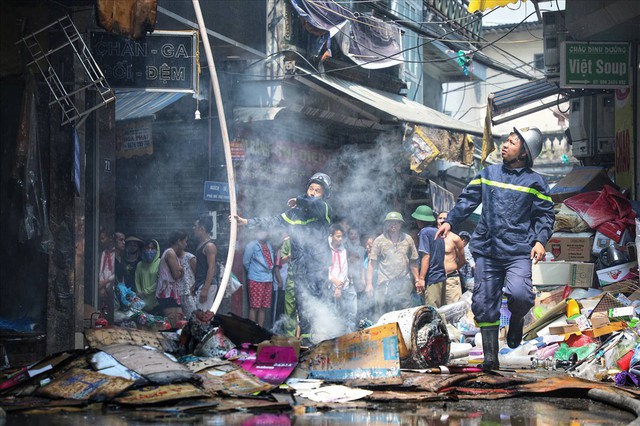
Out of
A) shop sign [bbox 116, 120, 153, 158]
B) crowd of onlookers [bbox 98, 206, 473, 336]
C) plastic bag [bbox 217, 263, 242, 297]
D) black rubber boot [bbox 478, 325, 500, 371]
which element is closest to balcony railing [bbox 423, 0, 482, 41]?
shop sign [bbox 116, 120, 153, 158]

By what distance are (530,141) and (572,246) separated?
203 inches

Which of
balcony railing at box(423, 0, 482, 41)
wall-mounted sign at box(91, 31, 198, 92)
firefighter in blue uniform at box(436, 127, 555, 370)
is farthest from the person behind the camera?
balcony railing at box(423, 0, 482, 41)

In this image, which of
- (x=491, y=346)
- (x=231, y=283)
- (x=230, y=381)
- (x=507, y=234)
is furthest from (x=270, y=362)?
(x=231, y=283)

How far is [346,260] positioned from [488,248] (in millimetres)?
4756

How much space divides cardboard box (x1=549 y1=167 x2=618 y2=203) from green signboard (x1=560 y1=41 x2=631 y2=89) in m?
1.69

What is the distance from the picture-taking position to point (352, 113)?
1892 centimetres

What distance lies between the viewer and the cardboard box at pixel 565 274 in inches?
504

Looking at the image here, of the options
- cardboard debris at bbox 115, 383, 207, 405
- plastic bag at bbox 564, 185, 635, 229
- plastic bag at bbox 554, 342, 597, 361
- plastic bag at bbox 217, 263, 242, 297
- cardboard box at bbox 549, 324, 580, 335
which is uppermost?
plastic bag at bbox 564, 185, 635, 229

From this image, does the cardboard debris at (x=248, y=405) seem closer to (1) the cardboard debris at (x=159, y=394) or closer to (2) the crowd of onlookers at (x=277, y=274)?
(1) the cardboard debris at (x=159, y=394)

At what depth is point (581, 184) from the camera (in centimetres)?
1455

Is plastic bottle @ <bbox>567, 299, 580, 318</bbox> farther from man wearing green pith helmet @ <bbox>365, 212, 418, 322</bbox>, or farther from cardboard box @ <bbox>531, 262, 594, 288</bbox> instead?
man wearing green pith helmet @ <bbox>365, 212, 418, 322</bbox>

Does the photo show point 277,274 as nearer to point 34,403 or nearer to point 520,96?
point 520,96

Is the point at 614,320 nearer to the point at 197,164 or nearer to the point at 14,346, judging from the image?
the point at 14,346

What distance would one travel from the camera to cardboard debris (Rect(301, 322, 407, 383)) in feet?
21.9
